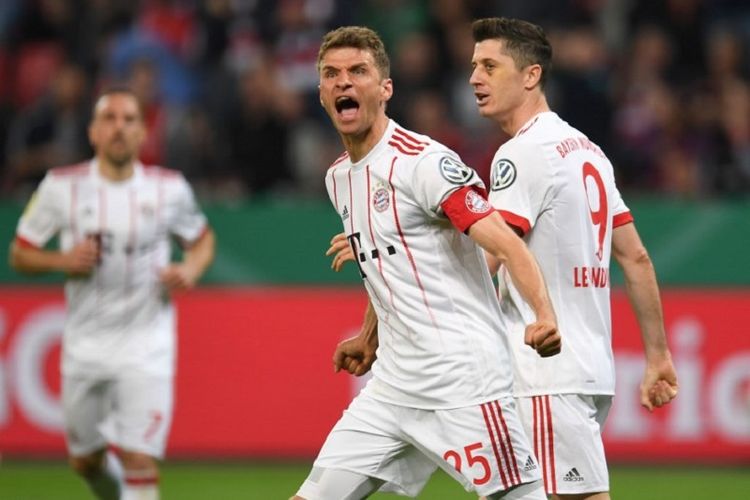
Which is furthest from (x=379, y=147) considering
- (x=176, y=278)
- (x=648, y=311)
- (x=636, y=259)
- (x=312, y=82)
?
(x=312, y=82)

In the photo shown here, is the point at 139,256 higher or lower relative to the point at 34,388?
higher

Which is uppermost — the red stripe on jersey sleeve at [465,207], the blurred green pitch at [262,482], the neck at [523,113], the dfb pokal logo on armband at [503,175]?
the neck at [523,113]

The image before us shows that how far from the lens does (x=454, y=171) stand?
4.89 m

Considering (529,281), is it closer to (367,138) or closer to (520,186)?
(520,186)

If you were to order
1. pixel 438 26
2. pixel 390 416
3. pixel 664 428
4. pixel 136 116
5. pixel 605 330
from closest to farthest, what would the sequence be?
pixel 390 416, pixel 605 330, pixel 136 116, pixel 664 428, pixel 438 26

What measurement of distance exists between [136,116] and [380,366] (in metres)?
3.31

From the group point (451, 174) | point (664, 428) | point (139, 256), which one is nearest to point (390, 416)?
point (451, 174)


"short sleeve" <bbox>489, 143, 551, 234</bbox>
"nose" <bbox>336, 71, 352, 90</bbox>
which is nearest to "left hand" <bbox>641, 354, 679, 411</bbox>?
"short sleeve" <bbox>489, 143, 551, 234</bbox>

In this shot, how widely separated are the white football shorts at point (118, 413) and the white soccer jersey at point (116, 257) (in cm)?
8

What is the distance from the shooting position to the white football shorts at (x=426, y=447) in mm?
5008

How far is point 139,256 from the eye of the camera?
319 inches

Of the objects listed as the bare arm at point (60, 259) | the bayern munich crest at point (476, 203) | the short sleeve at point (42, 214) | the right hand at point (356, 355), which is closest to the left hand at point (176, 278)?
the bare arm at point (60, 259)

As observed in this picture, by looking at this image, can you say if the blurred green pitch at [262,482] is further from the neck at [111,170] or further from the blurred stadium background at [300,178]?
the neck at [111,170]

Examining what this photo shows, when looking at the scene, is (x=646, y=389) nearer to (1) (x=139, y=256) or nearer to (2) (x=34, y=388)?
(1) (x=139, y=256)
